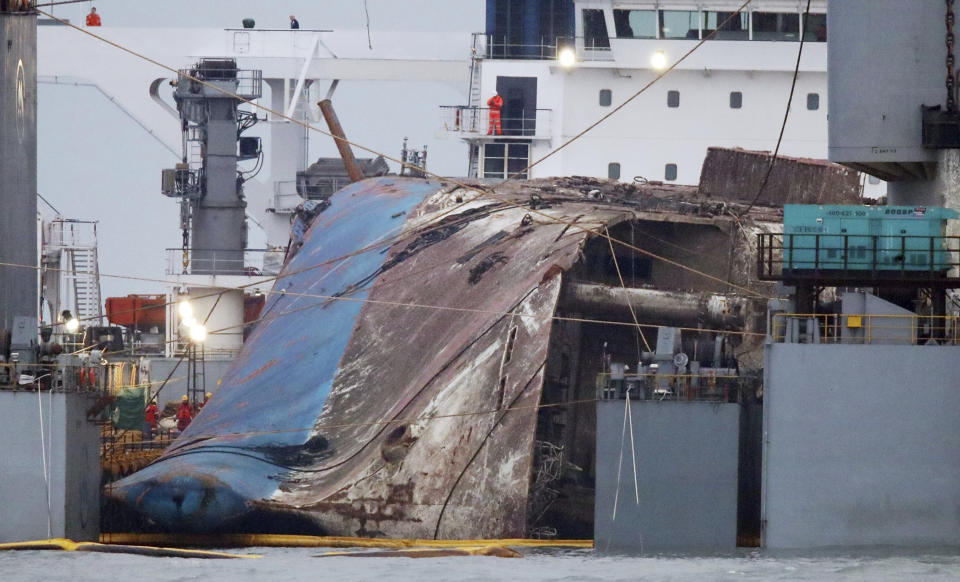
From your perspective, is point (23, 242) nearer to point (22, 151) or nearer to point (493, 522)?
point (22, 151)

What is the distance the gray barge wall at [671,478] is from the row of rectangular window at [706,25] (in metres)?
14.8

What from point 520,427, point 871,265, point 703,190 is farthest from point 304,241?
point 871,265

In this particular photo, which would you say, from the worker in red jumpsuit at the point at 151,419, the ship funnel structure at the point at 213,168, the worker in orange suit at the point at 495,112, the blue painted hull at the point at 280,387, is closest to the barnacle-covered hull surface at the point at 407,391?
the blue painted hull at the point at 280,387

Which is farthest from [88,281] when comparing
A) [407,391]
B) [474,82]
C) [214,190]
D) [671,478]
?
[671,478]

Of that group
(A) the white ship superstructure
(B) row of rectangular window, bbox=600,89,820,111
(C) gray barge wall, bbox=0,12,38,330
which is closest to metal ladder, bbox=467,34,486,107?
(A) the white ship superstructure

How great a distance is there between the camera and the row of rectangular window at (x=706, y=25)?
1490 inches

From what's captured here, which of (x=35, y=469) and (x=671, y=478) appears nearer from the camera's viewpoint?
(x=671, y=478)

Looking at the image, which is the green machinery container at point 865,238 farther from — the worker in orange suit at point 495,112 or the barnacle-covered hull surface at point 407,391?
the worker in orange suit at point 495,112

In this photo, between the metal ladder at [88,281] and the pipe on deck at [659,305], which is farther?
the metal ladder at [88,281]

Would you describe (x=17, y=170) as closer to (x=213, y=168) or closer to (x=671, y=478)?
(x=671, y=478)

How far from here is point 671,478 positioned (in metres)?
24.4

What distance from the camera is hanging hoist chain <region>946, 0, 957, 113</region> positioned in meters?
25.5

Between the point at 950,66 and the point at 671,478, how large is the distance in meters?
6.45

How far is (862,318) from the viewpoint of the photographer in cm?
2425
